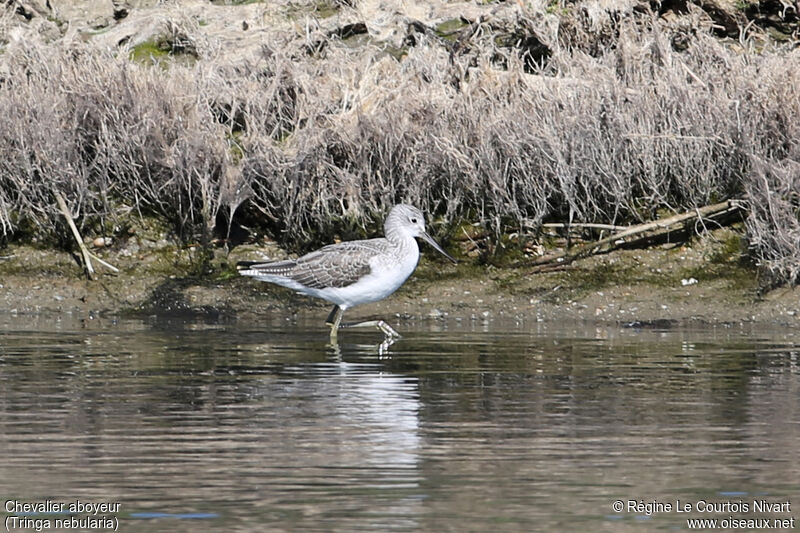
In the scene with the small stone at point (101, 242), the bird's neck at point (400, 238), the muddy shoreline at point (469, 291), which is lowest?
the muddy shoreline at point (469, 291)

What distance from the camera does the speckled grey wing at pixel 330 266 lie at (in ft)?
40.2

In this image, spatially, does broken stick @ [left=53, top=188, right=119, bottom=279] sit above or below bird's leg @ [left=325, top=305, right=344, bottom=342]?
above

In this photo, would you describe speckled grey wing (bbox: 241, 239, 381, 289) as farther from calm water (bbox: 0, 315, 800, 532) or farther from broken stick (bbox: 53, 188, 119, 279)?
broken stick (bbox: 53, 188, 119, 279)

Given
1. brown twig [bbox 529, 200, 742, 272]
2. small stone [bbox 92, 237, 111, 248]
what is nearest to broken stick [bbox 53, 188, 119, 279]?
small stone [bbox 92, 237, 111, 248]

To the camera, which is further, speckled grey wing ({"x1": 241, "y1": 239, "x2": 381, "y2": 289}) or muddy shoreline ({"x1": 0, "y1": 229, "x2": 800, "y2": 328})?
muddy shoreline ({"x1": 0, "y1": 229, "x2": 800, "y2": 328})

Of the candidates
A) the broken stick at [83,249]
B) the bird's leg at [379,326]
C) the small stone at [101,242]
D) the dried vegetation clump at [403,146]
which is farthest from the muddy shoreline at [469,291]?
the bird's leg at [379,326]

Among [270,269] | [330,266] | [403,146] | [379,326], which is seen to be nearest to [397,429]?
[379,326]

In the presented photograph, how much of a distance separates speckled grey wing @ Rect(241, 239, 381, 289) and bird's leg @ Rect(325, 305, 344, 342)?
0.94 ft

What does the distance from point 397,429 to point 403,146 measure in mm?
6928

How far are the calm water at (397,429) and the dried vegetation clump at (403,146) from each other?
2.63 m

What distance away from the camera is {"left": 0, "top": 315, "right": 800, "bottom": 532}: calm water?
5.89 m

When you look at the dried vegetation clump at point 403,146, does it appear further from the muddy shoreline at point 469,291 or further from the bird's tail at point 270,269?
the bird's tail at point 270,269

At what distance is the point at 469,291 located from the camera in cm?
1371

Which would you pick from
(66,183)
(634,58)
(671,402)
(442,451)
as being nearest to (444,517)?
(442,451)
